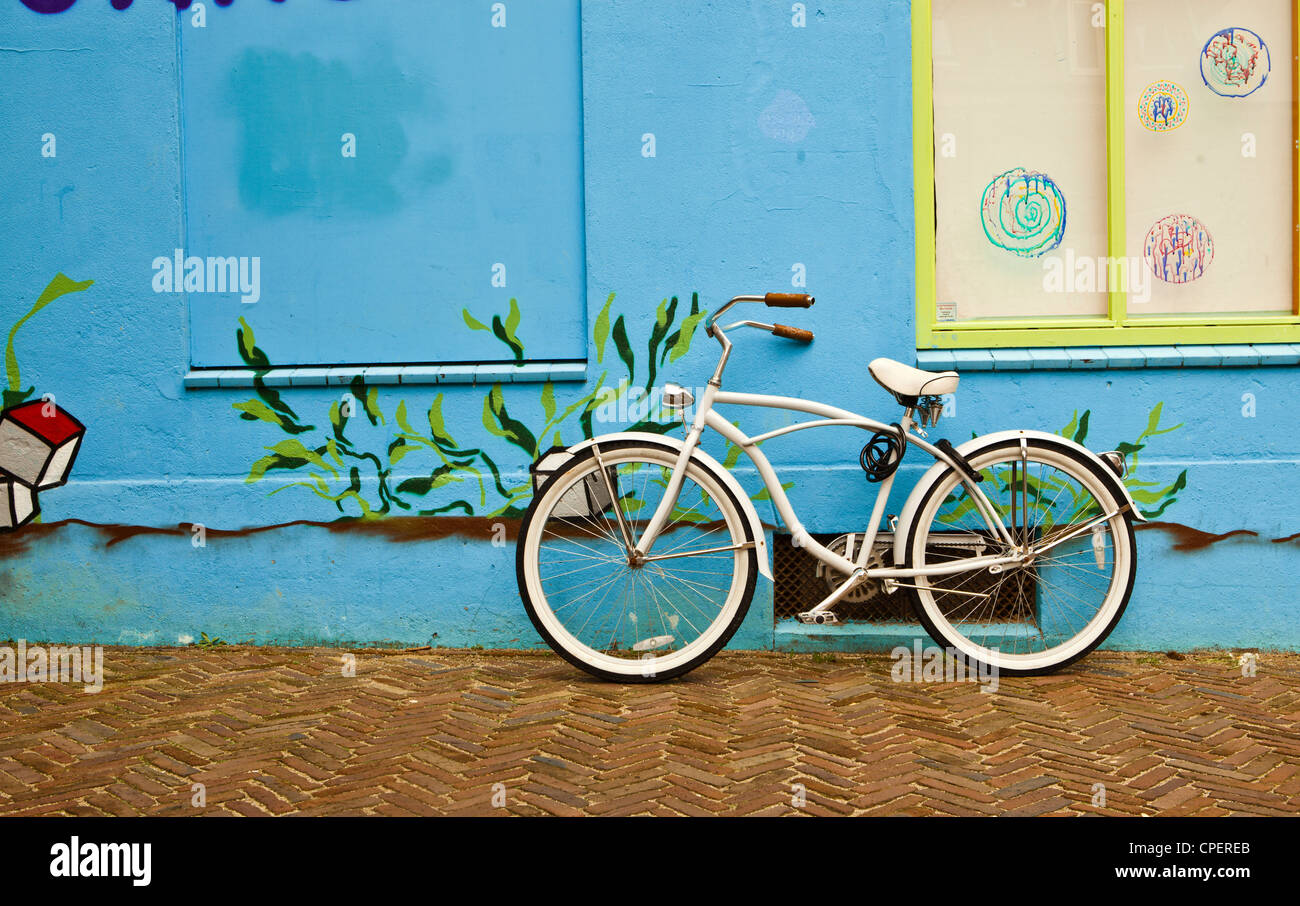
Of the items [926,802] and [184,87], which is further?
[184,87]

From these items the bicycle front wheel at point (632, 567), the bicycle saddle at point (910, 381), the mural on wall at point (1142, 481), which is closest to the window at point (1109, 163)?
the mural on wall at point (1142, 481)

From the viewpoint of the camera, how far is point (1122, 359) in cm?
462

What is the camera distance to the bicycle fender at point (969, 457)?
426cm

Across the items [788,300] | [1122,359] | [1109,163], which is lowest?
[1122,359]

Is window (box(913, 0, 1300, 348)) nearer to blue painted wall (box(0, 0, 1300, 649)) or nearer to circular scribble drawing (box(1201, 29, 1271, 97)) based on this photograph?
circular scribble drawing (box(1201, 29, 1271, 97))

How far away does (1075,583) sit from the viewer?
15.1ft

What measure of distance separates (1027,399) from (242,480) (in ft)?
12.1

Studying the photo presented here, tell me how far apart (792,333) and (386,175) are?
2.08 metres

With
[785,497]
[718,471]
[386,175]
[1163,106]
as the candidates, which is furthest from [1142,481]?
[386,175]

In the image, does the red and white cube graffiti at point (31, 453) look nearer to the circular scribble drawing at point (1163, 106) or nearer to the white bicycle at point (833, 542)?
the white bicycle at point (833, 542)

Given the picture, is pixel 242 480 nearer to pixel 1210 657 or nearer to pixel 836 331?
pixel 836 331

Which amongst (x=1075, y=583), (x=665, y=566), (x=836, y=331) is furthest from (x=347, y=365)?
(x=1075, y=583)

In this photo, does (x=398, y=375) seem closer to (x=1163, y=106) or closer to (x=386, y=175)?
(x=386, y=175)

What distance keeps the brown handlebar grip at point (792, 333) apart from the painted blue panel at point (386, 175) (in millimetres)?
950
